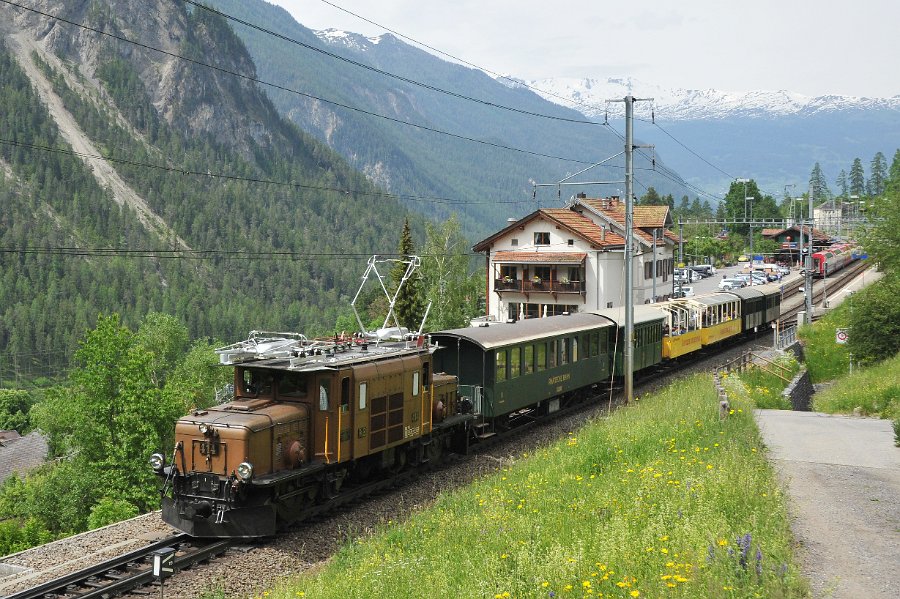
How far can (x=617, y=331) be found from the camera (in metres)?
32.4

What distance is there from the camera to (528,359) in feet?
83.7

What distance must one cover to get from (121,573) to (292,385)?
15.2 feet

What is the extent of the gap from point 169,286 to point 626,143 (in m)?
158

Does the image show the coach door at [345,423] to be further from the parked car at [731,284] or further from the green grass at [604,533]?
the parked car at [731,284]

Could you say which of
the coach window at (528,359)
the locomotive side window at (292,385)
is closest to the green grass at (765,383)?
the coach window at (528,359)

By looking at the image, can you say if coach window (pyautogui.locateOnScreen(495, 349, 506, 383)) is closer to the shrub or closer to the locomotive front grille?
the locomotive front grille

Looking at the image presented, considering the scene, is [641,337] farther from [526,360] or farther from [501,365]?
[501,365]

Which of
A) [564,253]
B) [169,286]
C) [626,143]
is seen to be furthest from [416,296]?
[169,286]

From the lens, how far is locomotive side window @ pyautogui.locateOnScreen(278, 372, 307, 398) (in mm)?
16766

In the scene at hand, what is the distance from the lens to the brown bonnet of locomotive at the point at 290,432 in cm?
1525

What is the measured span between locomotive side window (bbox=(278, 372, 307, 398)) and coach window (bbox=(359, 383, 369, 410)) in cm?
121

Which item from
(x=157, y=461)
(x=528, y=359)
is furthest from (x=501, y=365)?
(x=157, y=461)

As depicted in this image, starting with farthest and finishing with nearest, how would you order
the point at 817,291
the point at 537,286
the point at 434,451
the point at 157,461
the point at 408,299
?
1. the point at 817,291
2. the point at 408,299
3. the point at 537,286
4. the point at 434,451
5. the point at 157,461

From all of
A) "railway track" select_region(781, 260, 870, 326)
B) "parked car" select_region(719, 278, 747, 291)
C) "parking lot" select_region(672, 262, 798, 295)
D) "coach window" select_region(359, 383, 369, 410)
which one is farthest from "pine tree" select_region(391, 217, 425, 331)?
"coach window" select_region(359, 383, 369, 410)
